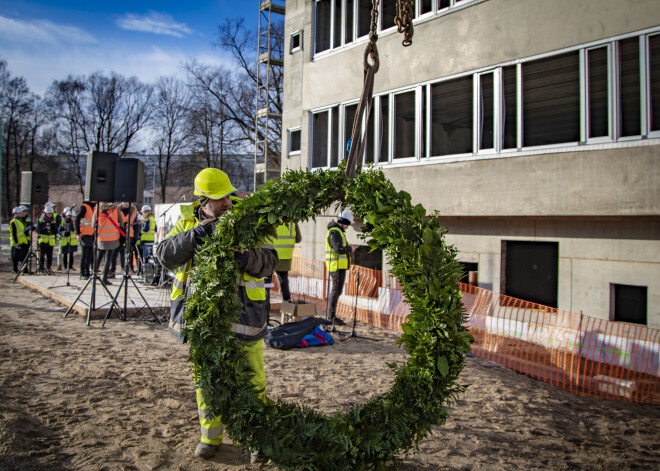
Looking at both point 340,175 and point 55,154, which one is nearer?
point 340,175

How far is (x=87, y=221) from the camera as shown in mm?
14852

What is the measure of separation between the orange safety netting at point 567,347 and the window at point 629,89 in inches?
124

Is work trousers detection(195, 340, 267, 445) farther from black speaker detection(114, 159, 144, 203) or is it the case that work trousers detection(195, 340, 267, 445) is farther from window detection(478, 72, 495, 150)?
black speaker detection(114, 159, 144, 203)

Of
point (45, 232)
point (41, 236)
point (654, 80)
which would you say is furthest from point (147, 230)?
point (654, 80)

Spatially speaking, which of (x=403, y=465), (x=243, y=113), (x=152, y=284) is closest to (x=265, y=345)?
(x=403, y=465)

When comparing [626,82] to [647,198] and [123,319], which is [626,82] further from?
[123,319]

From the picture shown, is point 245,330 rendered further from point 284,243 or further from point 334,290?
point 334,290

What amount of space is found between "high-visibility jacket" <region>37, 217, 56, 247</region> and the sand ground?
9.82 metres

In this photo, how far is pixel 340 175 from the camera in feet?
12.5

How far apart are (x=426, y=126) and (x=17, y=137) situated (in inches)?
1985

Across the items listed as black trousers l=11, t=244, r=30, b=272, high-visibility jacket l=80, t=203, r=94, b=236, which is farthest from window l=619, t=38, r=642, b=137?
black trousers l=11, t=244, r=30, b=272

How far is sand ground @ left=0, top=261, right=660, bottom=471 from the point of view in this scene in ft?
13.8

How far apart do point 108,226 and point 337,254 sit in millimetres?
6536

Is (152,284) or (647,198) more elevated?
(647,198)
